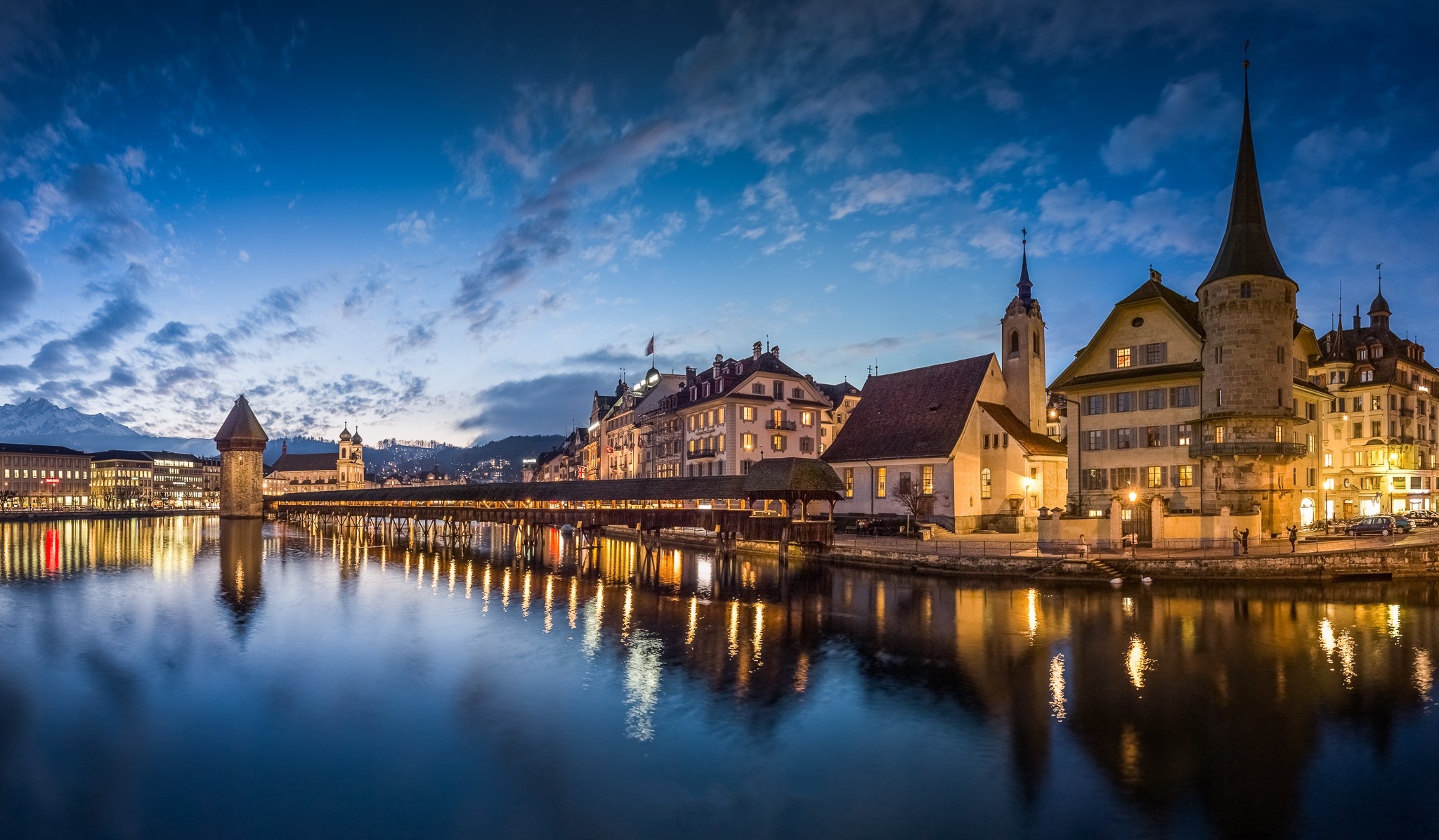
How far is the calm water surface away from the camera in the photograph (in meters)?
11.9

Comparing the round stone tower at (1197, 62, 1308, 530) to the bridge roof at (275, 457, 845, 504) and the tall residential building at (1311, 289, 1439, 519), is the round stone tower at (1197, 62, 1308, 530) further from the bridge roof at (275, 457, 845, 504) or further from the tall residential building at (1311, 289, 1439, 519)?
the tall residential building at (1311, 289, 1439, 519)

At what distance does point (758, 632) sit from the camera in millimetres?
24031

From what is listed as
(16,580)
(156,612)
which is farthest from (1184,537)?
(16,580)

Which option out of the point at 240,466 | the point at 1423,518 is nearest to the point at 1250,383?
the point at 1423,518

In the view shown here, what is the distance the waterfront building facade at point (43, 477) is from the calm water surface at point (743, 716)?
139847mm

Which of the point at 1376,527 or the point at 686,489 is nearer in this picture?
the point at 1376,527

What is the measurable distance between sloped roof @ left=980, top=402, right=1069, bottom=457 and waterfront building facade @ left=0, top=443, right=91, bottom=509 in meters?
152

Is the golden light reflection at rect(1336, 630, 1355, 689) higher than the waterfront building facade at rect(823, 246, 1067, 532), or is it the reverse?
the waterfront building facade at rect(823, 246, 1067, 532)

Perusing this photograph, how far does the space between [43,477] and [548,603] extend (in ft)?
515

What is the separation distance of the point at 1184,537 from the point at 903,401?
20.1m

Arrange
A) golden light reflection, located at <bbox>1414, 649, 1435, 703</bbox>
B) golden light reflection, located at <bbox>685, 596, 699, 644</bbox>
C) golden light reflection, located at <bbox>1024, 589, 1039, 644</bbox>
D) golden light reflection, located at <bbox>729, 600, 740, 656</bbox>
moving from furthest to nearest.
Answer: golden light reflection, located at <bbox>685, 596, 699, 644</bbox> < golden light reflection, located at <bbox>1024, 589, 1039, 644</bbox> < golden light reflection, located at <bbox>729, 600, 740, 656</bbox> < golden light reflection, located at <bbox>1414, 649, 1435, 703</bbox>

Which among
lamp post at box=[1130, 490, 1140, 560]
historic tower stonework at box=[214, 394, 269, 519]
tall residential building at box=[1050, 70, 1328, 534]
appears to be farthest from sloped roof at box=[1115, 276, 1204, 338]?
historic tower stonework at box=[214, 394, 269, 519]

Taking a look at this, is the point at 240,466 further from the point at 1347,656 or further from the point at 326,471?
the point at 1347,656

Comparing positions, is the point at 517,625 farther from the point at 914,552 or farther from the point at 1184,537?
the point at 1184,537
